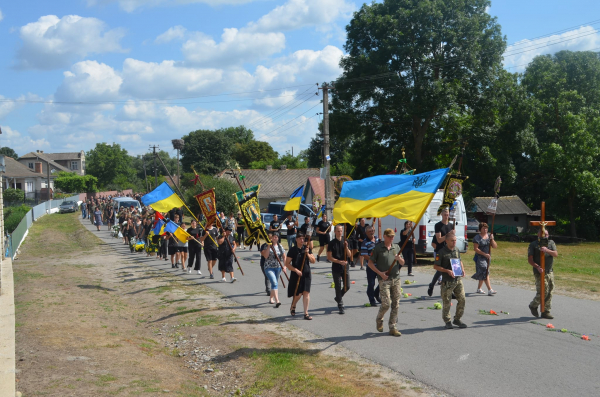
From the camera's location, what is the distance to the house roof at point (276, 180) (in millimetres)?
58922

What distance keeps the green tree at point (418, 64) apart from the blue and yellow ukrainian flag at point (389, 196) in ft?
71.5

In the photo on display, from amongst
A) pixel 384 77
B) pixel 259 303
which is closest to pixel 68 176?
pixel 384 77

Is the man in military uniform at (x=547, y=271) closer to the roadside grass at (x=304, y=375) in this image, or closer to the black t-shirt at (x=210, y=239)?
the roadside grass at (x=304, y=375)

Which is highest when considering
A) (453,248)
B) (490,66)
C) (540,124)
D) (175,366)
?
(490,66)

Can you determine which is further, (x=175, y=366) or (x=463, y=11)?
(x=463, y=11)

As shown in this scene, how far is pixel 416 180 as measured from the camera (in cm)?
950

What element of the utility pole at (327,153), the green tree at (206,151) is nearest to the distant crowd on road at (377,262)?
the utility pole at (327,153)

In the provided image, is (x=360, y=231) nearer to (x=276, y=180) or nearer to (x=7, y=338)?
(x=7, y=338)

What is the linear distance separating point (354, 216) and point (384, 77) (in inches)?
920

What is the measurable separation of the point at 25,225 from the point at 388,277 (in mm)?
33624

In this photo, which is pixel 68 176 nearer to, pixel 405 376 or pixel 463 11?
pixel 463 11

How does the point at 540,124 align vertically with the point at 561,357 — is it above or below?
above

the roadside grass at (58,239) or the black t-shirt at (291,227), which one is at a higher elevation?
the black t-shirt at (291,227)

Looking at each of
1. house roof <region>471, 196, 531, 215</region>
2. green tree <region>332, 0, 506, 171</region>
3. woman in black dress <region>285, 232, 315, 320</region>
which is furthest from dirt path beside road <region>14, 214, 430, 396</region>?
house roof <region>471, 196, 531, 215</region>
